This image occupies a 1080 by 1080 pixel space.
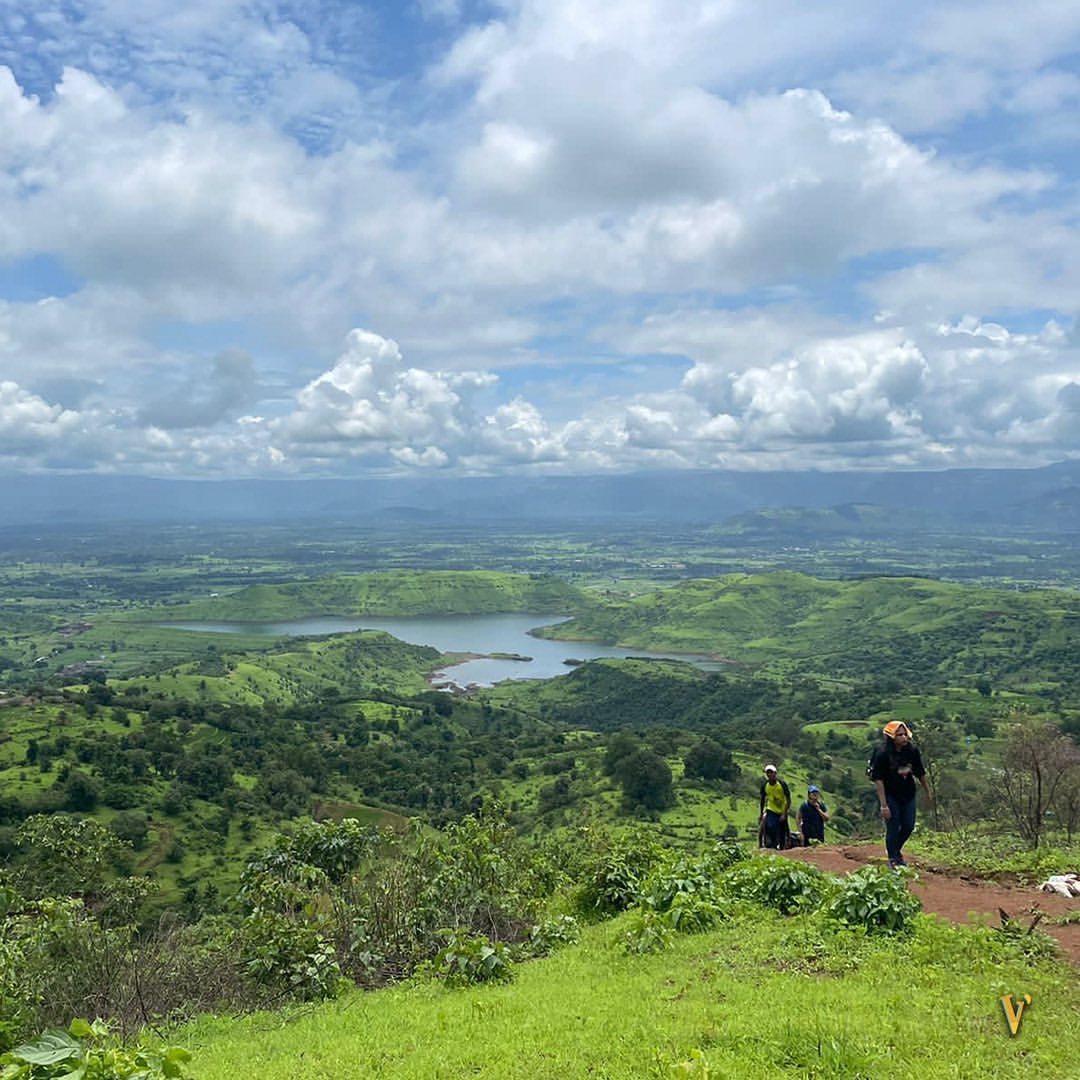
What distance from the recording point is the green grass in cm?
733

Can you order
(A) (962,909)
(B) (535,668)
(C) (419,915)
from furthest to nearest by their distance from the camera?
(B) (535,668), (C) (419,915), (A) (962,909)

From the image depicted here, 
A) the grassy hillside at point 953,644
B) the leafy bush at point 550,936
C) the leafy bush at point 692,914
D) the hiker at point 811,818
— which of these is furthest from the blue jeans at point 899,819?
the grassy hillside at point 953,644

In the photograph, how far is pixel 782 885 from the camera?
1282 cm

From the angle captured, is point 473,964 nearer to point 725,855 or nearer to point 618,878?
point 618,878

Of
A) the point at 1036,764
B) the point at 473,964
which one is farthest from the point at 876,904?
the point at 1036,764

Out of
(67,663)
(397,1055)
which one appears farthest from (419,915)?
(67,663)

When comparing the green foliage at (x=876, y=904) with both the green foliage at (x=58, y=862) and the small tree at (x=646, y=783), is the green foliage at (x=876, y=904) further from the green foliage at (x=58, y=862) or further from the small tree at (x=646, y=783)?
the small tree at (x=646, y=783)

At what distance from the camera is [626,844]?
16.0m

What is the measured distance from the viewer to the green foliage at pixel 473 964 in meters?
11.4

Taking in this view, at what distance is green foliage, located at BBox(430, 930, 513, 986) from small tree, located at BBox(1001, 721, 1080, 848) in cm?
2104

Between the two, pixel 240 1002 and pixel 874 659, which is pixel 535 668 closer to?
pixel 874 659

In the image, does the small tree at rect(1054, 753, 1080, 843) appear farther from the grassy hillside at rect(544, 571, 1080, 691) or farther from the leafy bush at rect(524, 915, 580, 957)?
the grassy hillside at rect(544, 571, 1080, 691)

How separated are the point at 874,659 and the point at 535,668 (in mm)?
78360
